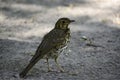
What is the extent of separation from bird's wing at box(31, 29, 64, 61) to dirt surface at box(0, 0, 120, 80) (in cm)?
44

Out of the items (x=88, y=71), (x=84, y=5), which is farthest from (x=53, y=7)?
(x=88, y=71)

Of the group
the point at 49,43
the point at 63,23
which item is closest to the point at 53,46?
the point at 49,43

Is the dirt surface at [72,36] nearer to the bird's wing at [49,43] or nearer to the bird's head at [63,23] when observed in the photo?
the bird's wing at [49,43]

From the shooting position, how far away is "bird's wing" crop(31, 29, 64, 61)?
853cm

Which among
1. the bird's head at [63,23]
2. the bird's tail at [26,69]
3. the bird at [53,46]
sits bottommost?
the bird's tail at [26,69]

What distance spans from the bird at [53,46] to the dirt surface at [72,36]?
0.99 feet

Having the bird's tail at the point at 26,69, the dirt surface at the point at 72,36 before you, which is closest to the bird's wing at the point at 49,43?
the bird's tail at the point at 26,69

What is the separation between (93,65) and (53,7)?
5.53m

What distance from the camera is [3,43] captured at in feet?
36.2

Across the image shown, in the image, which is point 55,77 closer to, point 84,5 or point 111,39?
point 111,39

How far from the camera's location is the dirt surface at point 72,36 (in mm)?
9055

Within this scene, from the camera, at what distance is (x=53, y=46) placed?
28.4 feet

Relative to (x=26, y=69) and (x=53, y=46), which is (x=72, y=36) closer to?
(x=53, y=46)

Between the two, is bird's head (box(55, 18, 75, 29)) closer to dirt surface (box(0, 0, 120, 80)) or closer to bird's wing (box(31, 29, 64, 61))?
bird's wing (box(31, 29, 64, 61))
